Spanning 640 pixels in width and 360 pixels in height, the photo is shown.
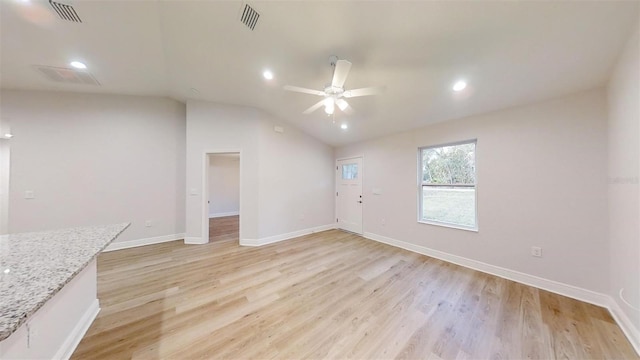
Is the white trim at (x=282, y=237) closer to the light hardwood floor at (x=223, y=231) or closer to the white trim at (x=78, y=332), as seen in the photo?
the light hardwood floor at (x=223, y=231)

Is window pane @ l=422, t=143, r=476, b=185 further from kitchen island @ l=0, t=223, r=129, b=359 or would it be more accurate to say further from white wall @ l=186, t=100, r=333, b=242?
kitchen island @ l=0, t=223, r=129, b=359

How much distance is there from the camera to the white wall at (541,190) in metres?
2.22

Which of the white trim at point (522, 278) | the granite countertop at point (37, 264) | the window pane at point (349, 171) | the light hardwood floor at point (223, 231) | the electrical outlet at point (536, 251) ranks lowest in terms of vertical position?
the light hardwood floor at point (223, 231)

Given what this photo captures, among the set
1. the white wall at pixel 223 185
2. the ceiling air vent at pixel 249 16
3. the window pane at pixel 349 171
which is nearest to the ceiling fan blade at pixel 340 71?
the ceiling air vent at pixel 249 16

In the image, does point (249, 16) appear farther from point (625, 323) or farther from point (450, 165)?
point (625, 323)

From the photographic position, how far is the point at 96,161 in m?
3.77

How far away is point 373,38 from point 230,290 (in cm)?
324

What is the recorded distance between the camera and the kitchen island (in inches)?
34.8

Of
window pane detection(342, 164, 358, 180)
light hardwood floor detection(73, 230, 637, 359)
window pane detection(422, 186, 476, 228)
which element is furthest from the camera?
window pane detection(342, 164, 358, 180)

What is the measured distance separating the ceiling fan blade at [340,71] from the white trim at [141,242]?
4579 millimetres

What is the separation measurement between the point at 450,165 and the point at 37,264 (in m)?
4.58

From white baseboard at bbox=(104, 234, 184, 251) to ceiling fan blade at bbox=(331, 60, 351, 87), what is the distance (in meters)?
4.59

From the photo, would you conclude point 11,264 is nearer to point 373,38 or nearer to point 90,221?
point 373,38

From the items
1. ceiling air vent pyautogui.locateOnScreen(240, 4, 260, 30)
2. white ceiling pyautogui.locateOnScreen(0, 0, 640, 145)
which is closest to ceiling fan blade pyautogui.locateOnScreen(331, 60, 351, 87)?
white ceiling pyautogui.locateOnScreen(0, 0, 640, 145)
